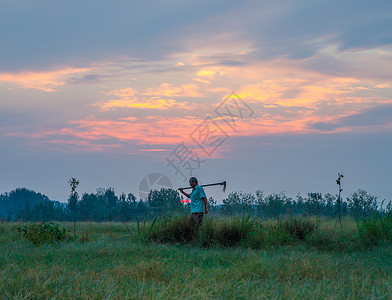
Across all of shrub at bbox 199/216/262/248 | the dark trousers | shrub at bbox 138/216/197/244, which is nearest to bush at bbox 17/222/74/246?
shrub at bbox 138/216/197/244

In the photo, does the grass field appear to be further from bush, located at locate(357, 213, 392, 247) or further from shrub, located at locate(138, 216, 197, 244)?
shrub, located at locate(138, 216, 197, 244)

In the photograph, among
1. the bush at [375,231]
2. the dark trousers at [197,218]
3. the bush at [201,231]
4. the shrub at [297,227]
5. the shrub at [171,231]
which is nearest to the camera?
the bush at [375,231]

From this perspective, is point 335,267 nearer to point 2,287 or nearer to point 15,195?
point 2,287

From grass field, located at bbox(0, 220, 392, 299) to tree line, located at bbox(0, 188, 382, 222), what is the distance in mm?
3697

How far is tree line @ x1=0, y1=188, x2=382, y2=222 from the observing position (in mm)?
13102

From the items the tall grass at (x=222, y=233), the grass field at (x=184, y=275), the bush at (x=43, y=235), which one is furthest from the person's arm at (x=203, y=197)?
the bush at (x=43, y=235)

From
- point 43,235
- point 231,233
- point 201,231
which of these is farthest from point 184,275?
point 43,235

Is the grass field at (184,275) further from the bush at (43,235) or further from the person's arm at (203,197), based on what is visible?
the person's arm at (203,197)

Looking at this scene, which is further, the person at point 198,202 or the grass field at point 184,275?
the person at point 198,202

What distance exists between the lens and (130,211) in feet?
173

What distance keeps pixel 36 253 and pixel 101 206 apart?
5502 centimetres

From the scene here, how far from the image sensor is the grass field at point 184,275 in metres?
4.38

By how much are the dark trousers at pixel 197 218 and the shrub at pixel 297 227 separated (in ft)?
7.18

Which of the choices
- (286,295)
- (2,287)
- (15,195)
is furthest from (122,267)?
(15,195)
